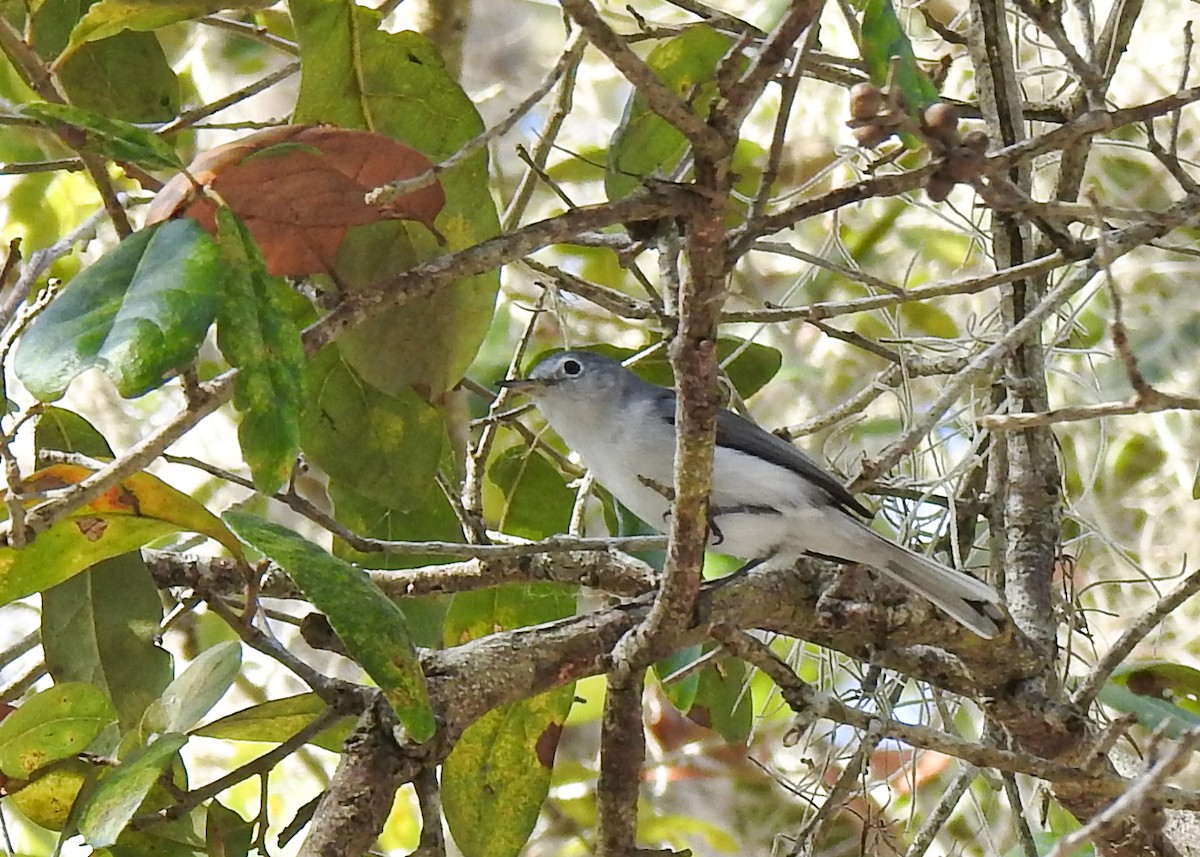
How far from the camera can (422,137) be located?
3.93ft

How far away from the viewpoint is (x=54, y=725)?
0.99 m

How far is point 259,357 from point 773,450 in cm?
112

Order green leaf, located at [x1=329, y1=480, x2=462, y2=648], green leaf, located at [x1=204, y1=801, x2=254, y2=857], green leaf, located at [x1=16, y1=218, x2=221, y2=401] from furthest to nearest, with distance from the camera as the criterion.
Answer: green leaf, located at [x1=329, y1=480, x2=462, y2=648] < green leaf, located at [x1=204, y1=801, x2=254, y2=857] < green leaf, located at [x1=16, y1=218, x2=221, y2=401]

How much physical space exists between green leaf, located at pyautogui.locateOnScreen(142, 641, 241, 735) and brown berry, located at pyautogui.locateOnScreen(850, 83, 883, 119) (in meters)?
0.64

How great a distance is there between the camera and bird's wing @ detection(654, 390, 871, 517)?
165 cm

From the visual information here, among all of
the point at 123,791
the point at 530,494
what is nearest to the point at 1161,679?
the point at 530,494

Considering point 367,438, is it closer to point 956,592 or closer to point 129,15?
point 129,15

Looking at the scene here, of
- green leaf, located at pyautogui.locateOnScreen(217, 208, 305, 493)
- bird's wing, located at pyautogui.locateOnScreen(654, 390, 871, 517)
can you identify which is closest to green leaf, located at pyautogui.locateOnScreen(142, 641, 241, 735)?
green leaf, located at pyautogui.locateOnScreen(217, 208, 305, 493)

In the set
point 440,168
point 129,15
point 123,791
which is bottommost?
point 123,791

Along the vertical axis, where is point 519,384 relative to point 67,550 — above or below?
above

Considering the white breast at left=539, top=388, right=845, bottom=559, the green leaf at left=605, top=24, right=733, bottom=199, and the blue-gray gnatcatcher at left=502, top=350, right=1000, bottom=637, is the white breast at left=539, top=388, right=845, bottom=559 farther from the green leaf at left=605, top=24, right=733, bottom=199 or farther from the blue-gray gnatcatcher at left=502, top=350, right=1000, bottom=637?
the green leaf at left=605, top=24, right=733, bottom=199

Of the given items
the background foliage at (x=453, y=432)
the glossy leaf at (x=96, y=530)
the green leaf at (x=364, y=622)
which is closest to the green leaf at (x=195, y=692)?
the background foliage at (x=453, y=432)

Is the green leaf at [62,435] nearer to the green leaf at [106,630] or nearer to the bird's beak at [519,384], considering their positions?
the green leaf at [106,630]

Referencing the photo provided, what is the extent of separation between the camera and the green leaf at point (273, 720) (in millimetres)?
1081
